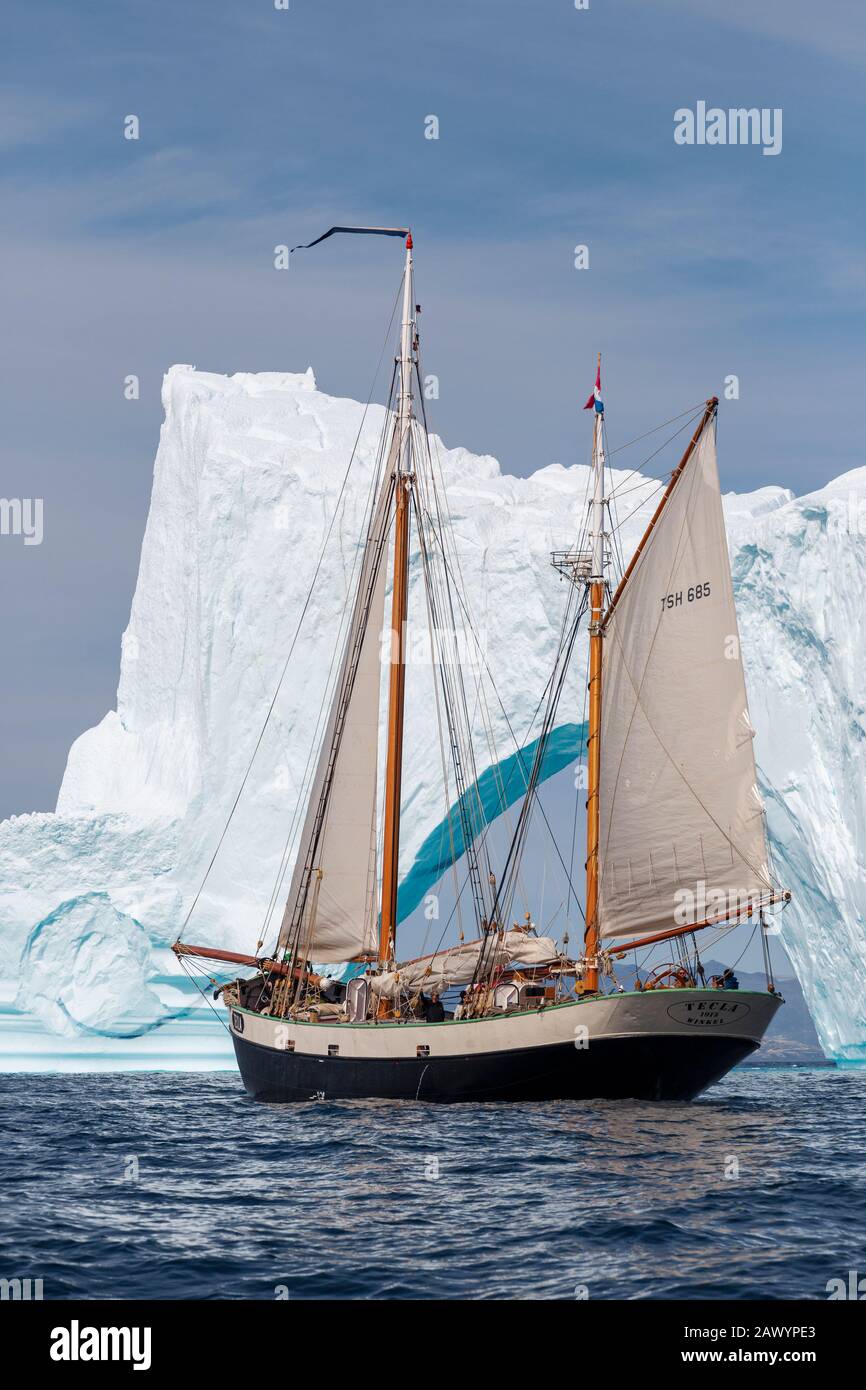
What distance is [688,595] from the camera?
28.2m

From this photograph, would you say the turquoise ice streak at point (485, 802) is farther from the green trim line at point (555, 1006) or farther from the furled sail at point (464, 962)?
the green trim line at point (555, 1006)

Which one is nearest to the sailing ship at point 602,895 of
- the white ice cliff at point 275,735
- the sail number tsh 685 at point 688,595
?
the sail number tsh 685 at point 688,595

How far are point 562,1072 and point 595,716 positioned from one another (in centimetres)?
660

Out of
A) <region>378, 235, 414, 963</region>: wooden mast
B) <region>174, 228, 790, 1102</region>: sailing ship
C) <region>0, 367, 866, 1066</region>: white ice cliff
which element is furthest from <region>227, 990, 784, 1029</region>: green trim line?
<region>0, 367, 866, 1066</region>: white ice cliff

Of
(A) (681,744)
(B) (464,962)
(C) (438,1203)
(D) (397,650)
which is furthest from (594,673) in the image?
(C) (438,1203)

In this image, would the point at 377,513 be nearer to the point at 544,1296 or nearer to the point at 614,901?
the point at 614,901

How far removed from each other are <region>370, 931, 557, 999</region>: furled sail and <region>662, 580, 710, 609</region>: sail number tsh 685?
677 centimetres

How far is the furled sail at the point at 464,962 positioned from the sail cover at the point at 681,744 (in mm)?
1393

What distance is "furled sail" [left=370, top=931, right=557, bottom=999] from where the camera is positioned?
2955cm

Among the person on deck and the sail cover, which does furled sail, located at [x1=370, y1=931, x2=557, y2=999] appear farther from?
the sail cover

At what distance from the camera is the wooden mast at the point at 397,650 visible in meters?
31.3
